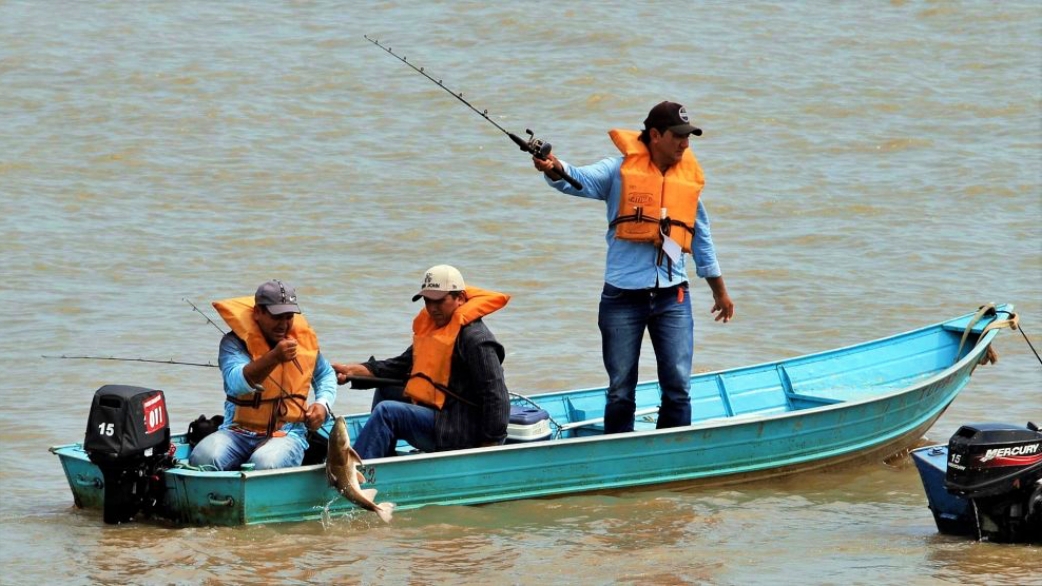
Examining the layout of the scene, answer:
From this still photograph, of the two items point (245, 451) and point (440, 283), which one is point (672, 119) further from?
point (245, 451)

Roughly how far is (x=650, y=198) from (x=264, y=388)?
1993 mm

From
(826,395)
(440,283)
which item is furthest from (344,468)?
(826,395)

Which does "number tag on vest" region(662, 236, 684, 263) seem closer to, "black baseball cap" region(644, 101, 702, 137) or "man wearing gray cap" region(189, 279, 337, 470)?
"black baseball cap" region(644, 101, 702, 137)

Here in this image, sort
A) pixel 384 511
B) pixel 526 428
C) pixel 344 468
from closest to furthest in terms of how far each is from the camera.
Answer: pixel 344 468, pixel 384 511, pixel 526 428

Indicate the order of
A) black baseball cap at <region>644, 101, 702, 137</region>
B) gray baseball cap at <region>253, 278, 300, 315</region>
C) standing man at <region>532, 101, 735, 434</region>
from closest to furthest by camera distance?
gray baseball cap at <region>253, 278, 300, 315</region>, black baseball cap at <region>644, 101, 702, 137</region>, standing man at <region>532, 101, 735, 434</region>

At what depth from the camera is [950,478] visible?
20.9 feet

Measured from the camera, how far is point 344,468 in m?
6.64

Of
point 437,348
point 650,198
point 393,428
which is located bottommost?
point 393,428

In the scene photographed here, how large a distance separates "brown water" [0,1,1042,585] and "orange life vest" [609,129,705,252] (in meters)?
1.30

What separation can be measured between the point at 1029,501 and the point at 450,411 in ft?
8.30

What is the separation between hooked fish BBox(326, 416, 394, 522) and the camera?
6594 millimetres

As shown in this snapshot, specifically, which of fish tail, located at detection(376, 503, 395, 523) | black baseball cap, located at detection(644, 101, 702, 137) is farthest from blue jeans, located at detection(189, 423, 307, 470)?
black baseball cap, located at detection(644, 101, 702, 137)

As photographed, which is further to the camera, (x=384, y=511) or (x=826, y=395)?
(x=826, y=395)

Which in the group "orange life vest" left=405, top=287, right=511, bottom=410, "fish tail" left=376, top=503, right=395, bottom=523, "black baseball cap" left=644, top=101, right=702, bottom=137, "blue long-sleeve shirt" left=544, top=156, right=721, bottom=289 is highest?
"black baseball cap" left=644, top=101, right=702, bottom=137
